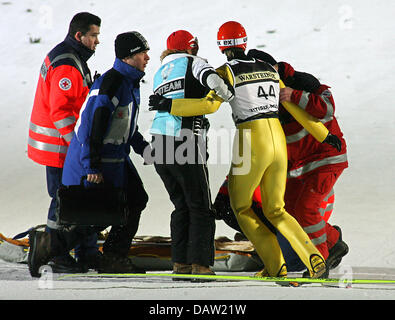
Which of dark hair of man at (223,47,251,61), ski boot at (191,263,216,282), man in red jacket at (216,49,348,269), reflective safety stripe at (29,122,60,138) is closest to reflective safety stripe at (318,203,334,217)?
man in red jacket at (216,49,348,269)

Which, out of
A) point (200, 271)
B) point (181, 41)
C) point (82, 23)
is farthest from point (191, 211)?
point (82, 23)

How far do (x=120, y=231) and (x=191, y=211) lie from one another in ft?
1.73

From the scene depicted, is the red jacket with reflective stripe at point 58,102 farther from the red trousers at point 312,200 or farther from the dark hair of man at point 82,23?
the red trousers at point 312,200

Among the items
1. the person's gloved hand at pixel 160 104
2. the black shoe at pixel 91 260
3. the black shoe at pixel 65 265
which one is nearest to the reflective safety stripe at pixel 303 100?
the person's gloved hand at pixel 160 104

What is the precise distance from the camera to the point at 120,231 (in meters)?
5.22

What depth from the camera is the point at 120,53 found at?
509 cm

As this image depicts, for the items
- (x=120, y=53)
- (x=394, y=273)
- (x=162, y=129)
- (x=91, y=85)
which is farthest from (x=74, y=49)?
(x=394, y=273)

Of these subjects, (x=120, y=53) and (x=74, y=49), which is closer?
(x=120, y=53)

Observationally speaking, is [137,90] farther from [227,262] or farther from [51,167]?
[227,262]

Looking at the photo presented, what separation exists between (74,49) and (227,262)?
1768mm

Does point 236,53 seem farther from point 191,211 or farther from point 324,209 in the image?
point 324,209

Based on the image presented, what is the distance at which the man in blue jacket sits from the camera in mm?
4977

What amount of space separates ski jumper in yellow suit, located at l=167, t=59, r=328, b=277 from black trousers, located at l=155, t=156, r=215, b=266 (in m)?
0.18

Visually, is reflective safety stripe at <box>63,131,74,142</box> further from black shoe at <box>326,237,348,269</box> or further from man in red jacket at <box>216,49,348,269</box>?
black shoe at <box>326,237,348,269</box>
